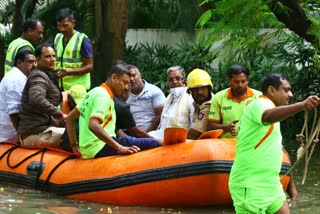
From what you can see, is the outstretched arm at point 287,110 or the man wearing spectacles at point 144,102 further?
the man wearing spectacles at point 144,102

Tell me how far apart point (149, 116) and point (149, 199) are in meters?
2.33

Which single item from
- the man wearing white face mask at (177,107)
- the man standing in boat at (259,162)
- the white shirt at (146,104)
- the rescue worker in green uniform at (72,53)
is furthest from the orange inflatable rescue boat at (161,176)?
the rescue worker in green uniform at (72,53)

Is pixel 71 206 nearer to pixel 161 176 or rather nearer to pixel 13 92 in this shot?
pixel 161 176

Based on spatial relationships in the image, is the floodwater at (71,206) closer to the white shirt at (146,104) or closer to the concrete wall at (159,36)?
the white shirt at (146,104)

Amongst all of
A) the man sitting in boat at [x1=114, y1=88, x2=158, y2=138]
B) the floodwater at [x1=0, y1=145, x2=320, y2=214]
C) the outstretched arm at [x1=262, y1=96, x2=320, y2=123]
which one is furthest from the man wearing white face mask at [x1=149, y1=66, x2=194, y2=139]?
the outstretched arm at [x1=262, y1=96, x2=320, y2=123]

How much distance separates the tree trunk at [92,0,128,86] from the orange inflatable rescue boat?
600 cm

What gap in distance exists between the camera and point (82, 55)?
438 inches

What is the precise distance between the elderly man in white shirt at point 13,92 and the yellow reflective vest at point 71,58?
0.75 m

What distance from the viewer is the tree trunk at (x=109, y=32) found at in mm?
14852

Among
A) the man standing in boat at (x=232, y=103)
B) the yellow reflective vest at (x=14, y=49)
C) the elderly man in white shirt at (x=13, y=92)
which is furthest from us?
the yellow reflective vest at (x=14, y=49)

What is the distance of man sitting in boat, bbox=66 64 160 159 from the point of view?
8.51 meters

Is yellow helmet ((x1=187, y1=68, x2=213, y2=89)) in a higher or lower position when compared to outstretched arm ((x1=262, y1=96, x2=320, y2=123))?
lower

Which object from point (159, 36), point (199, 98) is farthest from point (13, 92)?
point (159, 36)

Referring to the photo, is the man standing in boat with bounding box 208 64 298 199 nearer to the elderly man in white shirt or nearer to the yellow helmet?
the yellow helmet
